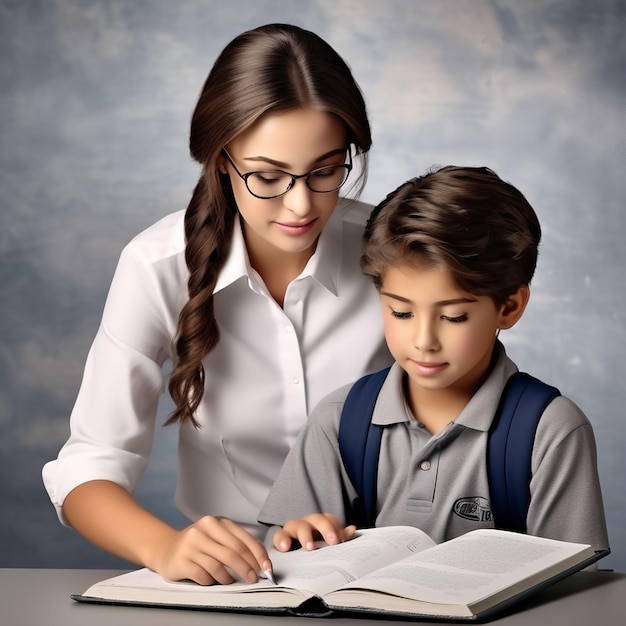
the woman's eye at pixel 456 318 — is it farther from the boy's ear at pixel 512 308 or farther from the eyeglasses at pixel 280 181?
the eyeglasses at pixel 280 181

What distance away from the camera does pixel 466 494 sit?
5.52 feet

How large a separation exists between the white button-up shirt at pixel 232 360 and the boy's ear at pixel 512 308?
0.35 metres

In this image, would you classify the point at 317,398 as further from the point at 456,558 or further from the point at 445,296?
the point at 456,558

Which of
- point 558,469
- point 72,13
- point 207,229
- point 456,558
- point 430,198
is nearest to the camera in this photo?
point 456,558

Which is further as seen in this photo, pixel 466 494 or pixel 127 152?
pixel 127 152

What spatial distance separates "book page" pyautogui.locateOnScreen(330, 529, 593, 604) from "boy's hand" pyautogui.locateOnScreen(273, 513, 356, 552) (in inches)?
6.3

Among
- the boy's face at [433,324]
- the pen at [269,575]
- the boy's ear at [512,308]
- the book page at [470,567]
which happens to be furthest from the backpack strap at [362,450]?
the pen at [269,575]

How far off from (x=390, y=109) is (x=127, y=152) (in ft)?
2.77

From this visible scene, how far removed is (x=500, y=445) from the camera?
1.67 metres

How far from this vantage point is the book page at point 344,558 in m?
1.29

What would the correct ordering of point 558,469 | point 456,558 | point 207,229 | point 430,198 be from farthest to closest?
point 207,229 → point 430,198 → point 558,469 → point 456,558

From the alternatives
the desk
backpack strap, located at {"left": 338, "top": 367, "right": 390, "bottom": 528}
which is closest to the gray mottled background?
backpack strap, located at {"left": 338, "top": 367, "right": 390, "bottom": 528}

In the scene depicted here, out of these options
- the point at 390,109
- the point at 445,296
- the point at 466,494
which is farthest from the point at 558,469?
the point at 390,109

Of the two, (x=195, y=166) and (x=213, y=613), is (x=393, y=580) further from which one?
(x=195, y=166)
